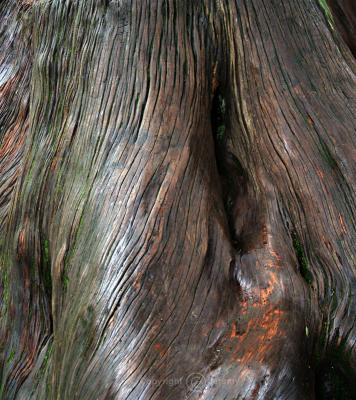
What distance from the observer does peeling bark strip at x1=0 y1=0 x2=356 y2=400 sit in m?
2.14

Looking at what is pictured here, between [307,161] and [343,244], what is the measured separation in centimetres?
33

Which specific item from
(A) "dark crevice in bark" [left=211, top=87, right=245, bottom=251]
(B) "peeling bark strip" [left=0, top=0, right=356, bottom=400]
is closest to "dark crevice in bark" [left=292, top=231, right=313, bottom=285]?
(B) "peeling bark strip" [left=0, top=0, right=356, bottom=400]

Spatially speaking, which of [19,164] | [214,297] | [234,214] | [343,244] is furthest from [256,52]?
[19,164]

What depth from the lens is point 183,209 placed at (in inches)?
90.4

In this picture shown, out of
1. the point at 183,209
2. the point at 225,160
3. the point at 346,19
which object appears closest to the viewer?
the point at 183,209

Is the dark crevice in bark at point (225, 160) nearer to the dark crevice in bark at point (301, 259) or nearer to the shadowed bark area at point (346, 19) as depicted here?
the dark crevice in bark at point (301, 259)

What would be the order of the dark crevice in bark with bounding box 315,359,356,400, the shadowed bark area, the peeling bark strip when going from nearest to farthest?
the peeling bark strip
the dark crevice in bark with bounding box 315,359,356,400
the shadowed bark area

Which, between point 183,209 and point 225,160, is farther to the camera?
point 225,160

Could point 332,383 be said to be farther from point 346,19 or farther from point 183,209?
point 346,19

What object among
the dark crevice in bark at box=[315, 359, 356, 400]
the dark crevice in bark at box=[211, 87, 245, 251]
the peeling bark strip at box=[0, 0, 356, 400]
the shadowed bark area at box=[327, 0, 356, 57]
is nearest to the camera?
the peeling bark strip at box=[0, 0, 356, 400]

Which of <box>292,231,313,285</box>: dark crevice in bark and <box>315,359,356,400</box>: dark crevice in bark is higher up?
<box>292,231,313,285</box>: dark crevice in bark

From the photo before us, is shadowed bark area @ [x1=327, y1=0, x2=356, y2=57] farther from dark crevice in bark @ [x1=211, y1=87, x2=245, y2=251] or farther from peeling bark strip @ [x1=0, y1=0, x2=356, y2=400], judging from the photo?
dark crevice in bark @ [x1=211, y1=87, x2=245, y2=251]

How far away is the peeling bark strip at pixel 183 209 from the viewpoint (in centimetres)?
214

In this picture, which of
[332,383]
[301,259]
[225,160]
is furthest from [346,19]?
[332,383]
